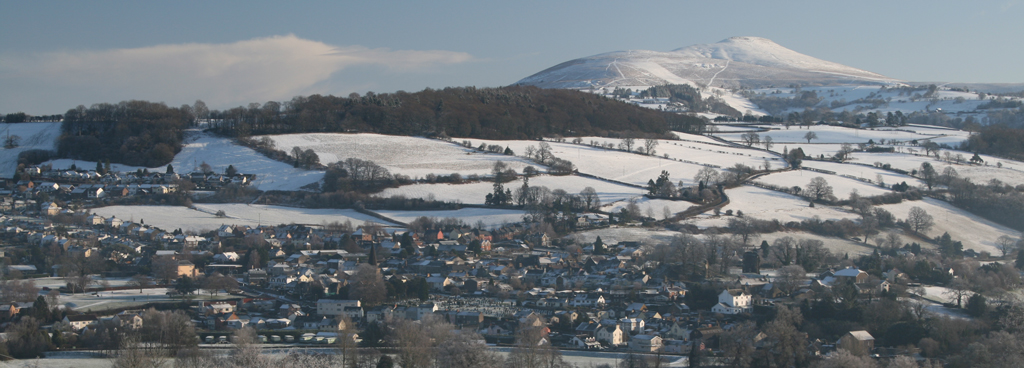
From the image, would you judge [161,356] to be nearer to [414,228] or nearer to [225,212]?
[414,228]

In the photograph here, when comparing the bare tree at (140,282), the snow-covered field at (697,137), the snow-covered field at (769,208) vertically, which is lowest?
the bare tree at (140,282)

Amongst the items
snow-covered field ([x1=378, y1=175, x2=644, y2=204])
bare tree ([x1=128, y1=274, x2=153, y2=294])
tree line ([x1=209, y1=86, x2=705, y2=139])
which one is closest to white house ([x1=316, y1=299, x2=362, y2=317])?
bare tree ([x1=128, y1=274, x2=153, y2=294])

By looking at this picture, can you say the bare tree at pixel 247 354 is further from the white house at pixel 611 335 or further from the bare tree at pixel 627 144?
the bare tree at pixel 627 144

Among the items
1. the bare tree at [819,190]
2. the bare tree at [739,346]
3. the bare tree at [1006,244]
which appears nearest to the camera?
the bare tree at [739,346]

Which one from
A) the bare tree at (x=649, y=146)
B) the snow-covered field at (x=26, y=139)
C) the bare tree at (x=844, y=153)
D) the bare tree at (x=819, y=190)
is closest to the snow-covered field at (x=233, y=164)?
the snow-covered field at (x=26, y=139)

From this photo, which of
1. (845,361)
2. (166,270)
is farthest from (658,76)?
(845,361)

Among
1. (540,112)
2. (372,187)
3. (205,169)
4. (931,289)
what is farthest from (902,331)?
(540,112)
